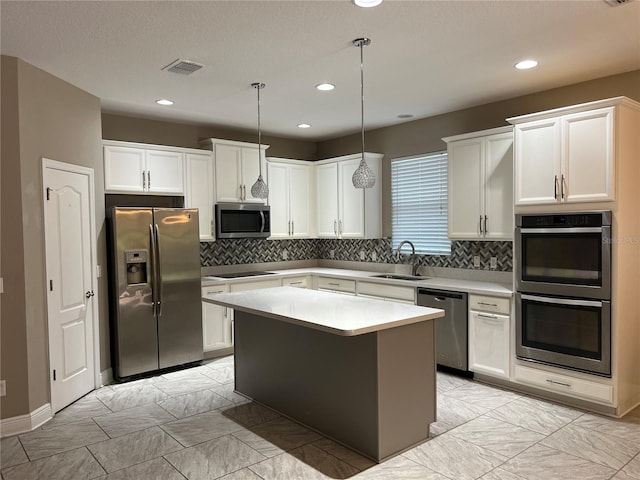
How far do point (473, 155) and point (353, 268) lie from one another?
244 centimetres

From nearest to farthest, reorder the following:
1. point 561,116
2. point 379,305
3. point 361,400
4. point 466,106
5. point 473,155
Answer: point 361,400 → point 379,305 → point 561,116 → point 473,155 → point 466,106

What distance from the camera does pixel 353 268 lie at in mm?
6438

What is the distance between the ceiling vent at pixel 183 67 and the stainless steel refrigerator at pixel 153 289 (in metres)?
1.54

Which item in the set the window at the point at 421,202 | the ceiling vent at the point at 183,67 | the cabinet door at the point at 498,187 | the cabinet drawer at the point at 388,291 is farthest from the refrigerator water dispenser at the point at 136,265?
the cabinet door at the point at 498,187

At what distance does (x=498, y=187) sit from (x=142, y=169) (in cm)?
357

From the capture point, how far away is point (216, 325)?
5.30m

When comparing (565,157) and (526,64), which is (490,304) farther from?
(526,64)

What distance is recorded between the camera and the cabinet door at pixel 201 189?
5.30m

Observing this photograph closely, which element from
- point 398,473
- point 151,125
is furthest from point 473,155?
point 151,125

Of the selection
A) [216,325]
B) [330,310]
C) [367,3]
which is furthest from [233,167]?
[367,3]

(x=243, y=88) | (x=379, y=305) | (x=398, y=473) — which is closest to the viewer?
(x=398, y=473)

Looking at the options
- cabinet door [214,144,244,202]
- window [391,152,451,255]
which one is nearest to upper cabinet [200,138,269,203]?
cabinet door [214,144,244,202]

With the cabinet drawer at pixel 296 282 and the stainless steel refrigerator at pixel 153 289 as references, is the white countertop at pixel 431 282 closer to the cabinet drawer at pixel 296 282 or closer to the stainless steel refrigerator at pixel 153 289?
the cabinet drawer at pixel 296 282

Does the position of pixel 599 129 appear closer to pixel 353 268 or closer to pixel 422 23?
pixel 422 23
